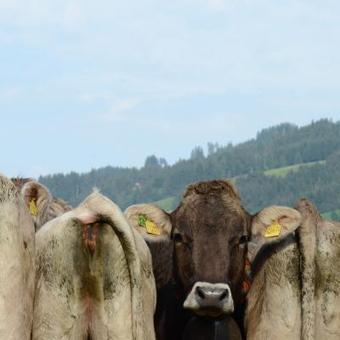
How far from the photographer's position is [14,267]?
9.40m

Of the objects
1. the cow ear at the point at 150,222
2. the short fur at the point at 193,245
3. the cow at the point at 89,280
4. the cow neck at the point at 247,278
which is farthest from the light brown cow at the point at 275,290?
the cow at the point at 89,280

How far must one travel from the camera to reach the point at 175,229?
13164 millimetres

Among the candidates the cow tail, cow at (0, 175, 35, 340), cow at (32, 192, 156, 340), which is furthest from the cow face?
cow at (0, 175, 35, 340)

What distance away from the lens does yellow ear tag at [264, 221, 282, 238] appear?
1309 centimetres

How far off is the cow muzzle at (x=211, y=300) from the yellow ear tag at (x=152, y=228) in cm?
150

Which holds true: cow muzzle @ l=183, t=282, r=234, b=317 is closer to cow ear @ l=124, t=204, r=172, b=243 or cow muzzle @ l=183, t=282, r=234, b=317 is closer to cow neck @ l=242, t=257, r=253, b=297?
cow neck @ l=242, t=257, r=253, b=297

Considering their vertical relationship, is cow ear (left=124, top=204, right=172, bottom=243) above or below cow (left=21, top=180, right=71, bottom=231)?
below

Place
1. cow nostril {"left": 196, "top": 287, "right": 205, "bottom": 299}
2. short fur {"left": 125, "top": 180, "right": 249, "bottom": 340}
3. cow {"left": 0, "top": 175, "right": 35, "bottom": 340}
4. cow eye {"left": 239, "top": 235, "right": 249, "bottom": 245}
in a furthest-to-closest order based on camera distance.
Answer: cow eye {"left": 239, "top": 235, "right": 249, "bottom": 245} → short fur {"left": 125, "top": 180, "right": 249, "bottom": 340} → cow nostril {"left": 196, "top": 287, "right": 205, "bottom": 299} → cow {"left": 0, "top": 175, "right": 35, "bottom": 340}

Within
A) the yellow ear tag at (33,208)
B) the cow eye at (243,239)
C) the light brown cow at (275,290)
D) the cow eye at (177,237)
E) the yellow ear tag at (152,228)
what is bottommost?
the light brown cow at (275,290)

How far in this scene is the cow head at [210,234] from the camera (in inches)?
487

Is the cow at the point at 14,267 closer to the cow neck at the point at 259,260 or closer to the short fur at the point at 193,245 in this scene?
the short fur at the point at 193,245

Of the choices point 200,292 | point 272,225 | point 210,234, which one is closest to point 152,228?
point 210,234

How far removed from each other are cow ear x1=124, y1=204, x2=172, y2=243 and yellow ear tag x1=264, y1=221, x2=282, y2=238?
124 centimetres

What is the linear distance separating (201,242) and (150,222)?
949mm
